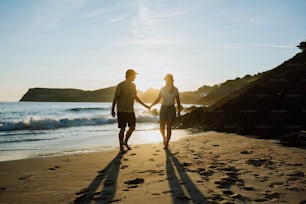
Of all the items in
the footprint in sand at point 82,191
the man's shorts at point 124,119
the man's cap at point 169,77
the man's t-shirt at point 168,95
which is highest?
the man's cap at point 169,77

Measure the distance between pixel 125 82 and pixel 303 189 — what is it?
5.34m

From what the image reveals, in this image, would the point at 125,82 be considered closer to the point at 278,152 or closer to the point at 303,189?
the point at 278,152

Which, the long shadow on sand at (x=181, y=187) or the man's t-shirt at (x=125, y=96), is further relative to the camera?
the man's t-shirt at (x=125, y=96)

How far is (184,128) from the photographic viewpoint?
15.4m

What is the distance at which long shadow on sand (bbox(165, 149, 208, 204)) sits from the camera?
136 inches

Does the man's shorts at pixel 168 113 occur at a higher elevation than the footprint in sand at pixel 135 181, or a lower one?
higher

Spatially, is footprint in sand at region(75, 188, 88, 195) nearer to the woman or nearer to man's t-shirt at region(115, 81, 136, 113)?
man's t-shirt at region(115, 81, 136, 113)

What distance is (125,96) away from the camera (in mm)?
8047

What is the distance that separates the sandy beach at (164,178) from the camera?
3600 mm

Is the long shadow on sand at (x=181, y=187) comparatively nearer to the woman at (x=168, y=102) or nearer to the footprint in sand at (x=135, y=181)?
the footprint in sand at (x=135, y=181)

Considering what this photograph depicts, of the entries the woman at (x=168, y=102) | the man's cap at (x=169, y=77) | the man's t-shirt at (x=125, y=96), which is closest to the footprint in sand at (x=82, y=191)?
the man's t-shirt at (x=125, y=96)

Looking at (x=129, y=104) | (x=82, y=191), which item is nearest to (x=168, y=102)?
(x=129, y=104)

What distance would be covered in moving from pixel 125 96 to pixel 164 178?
3874mm

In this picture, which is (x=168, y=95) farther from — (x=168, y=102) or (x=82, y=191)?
(x=82, y=191)
